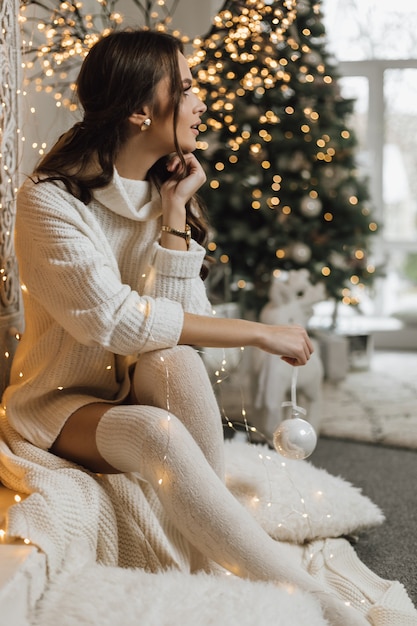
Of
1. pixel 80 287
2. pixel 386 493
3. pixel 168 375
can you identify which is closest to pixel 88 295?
pixel 80 287

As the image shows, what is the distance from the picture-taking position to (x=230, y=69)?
3760mm

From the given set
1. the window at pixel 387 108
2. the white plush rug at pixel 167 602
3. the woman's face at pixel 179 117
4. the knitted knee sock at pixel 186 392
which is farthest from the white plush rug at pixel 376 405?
the white plush rug at pixel 167 602

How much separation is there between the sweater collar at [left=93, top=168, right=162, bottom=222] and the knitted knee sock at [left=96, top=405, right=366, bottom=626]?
45 cm

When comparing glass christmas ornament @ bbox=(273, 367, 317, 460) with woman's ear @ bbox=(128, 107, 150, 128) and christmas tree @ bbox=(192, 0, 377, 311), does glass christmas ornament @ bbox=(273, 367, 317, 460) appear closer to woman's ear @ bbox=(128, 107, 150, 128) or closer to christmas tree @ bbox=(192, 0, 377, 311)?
woman's ear @ bbox=(128, 107, 150, 128)

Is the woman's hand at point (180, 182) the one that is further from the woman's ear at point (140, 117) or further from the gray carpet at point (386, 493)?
the gray carpet at point (386, 493)

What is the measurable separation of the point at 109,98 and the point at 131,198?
8.4 inches

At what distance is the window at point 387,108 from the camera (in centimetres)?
528

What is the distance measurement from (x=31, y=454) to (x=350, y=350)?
10.2ft

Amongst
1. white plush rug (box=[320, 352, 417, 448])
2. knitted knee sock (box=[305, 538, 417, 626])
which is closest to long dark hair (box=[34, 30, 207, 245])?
knitted knee sock (box=[305, 538, 417, 626])

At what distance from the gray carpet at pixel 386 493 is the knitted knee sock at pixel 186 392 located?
0.55 m

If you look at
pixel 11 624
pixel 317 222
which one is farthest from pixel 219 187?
pixel 11 624

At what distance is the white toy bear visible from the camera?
2879 millimetres

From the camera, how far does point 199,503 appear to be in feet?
4.63

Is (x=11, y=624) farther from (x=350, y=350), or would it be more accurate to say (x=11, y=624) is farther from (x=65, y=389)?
(x=350, y=350)
